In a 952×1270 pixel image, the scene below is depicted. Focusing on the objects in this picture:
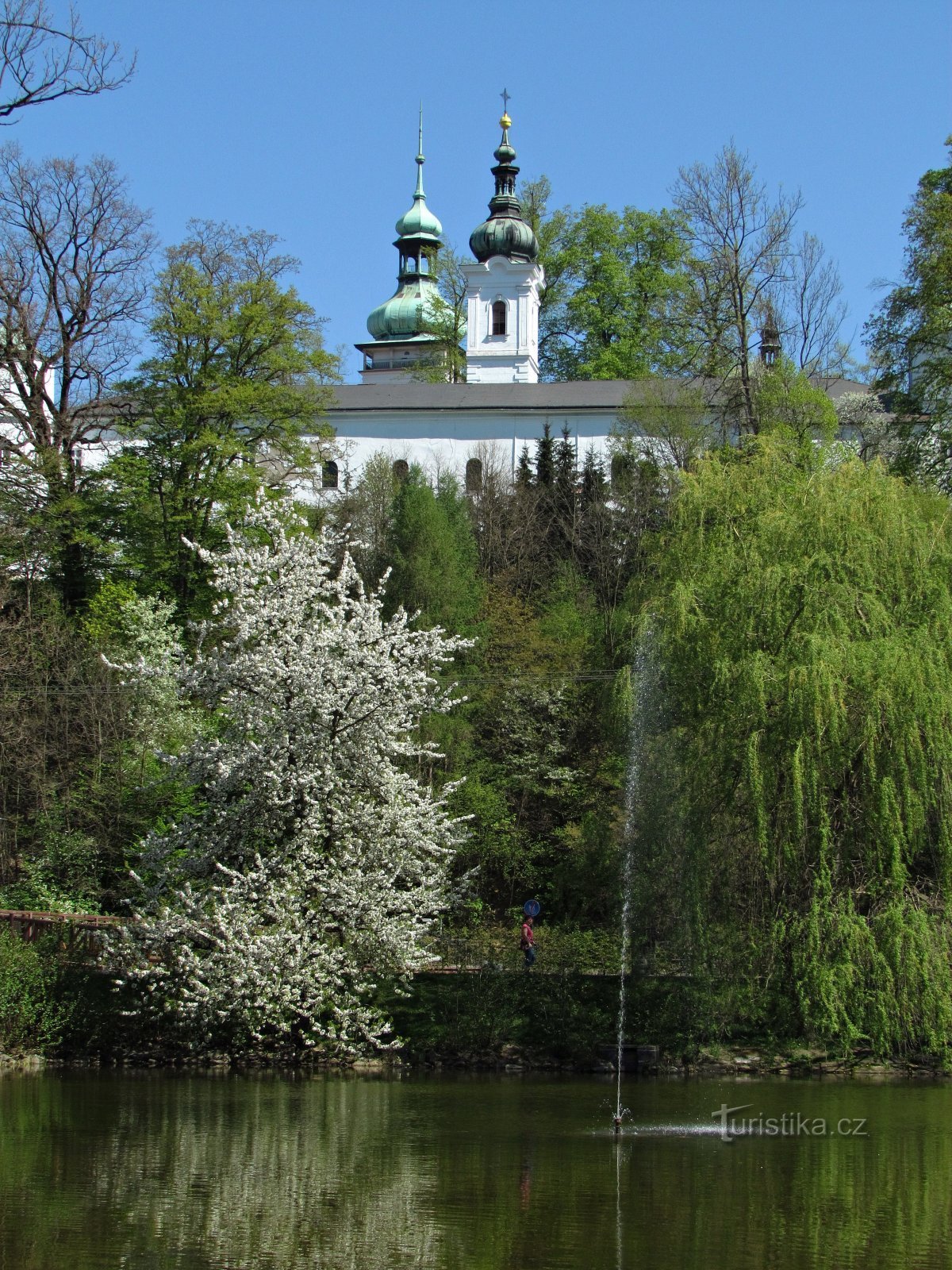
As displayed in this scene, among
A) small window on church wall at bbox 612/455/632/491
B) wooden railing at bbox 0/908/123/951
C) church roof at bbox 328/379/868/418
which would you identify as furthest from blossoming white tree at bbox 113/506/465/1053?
church roof at bbox 328/379/868/418

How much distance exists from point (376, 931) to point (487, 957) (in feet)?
7.64

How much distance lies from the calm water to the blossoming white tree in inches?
70.9

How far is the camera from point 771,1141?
16172 mm

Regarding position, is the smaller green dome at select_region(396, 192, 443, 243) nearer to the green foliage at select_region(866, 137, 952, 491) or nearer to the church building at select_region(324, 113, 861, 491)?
the church building at select_region(324, 113, 861, 491)

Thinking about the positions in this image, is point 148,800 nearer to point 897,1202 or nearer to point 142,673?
point 142,673

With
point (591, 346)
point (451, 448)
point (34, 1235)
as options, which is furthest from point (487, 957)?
point (591, 346)

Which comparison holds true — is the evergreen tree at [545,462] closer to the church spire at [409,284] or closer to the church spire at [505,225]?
the church spire at [505,225]

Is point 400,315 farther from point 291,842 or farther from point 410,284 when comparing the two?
point 291,842

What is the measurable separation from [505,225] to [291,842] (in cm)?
5370

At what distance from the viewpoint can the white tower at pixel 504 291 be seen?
231 feet

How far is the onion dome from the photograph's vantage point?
70.1 metres

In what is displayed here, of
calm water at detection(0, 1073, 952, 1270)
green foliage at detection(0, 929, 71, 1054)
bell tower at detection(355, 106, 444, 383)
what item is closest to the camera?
calm water at detection(0, 1073, 952, 1270)

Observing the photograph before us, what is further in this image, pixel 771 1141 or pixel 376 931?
pixel 376 931

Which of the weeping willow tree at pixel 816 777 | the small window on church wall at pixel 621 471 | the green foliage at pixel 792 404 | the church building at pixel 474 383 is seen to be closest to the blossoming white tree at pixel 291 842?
the weeping willow tree at pixel 816 777
